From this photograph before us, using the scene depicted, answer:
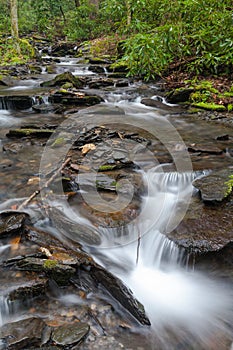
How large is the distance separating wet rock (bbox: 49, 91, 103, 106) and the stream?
192 centimetres

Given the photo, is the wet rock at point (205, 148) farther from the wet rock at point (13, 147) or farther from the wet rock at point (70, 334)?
the wet rock at point (70, 334)

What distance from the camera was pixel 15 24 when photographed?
49.0 feet

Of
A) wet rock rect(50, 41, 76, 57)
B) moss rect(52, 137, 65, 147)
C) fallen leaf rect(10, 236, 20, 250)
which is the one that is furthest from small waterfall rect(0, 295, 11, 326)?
wet rock rect(50, 41, 76, 57)

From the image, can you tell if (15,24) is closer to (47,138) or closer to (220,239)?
(47,138)

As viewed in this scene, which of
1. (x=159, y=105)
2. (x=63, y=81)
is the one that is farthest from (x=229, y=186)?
(x=63, y=81)

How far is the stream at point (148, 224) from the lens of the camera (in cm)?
251

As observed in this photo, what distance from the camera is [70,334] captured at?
2.20 m

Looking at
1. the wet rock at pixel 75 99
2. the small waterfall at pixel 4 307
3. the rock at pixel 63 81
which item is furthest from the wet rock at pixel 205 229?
the rock at pixel 63 81

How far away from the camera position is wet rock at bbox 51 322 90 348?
7.00ft

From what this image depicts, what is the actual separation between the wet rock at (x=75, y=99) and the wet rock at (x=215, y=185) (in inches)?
209

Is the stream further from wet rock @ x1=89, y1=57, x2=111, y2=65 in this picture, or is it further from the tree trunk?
the tree trunk

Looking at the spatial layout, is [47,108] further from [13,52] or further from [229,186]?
[13,52]

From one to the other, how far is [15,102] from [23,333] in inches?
295

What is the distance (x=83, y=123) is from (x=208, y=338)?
17.4ft
